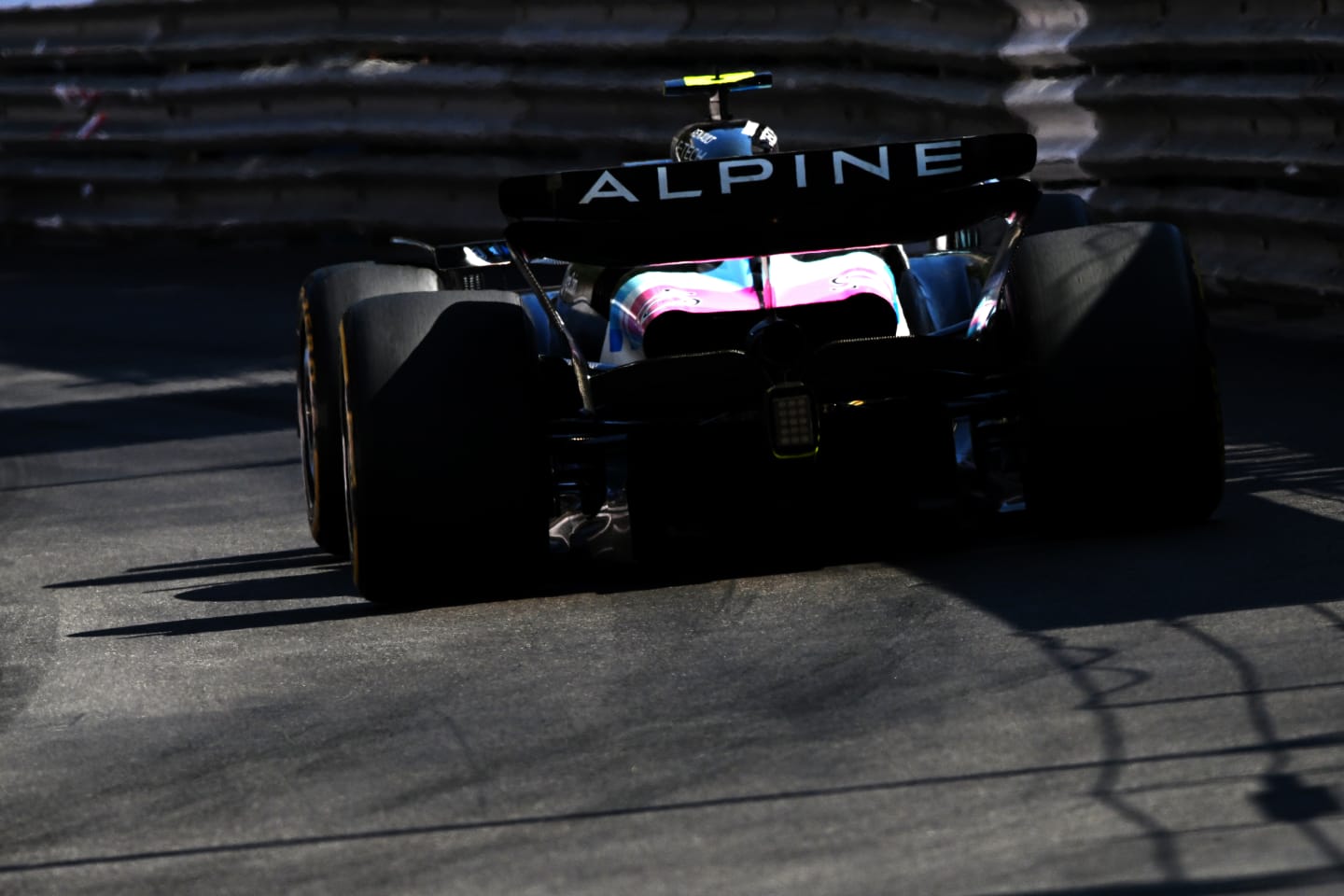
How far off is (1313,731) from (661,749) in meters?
1.18

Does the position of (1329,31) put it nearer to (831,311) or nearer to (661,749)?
(831,311)

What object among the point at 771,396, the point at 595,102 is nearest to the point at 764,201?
the point at 771,396

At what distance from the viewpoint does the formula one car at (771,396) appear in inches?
248

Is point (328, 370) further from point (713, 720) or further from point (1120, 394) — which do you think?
point (713, 720)

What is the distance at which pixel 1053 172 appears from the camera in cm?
1205

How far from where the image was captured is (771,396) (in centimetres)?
634

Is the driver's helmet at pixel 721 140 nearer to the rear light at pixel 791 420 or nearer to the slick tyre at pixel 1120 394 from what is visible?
the slick tyre at pixel 1120 394

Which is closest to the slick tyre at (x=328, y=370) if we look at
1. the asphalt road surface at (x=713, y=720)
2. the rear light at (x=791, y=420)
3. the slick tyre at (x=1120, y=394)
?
A: the asphalt road surface at (x=713, y=720)

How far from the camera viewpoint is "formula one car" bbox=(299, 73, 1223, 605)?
6.31m

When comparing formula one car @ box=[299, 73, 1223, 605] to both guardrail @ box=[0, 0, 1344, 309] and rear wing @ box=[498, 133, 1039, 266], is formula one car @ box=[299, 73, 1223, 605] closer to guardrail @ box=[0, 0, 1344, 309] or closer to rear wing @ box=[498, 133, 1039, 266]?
rear wing @ box=[498, 133, 1039, 266]

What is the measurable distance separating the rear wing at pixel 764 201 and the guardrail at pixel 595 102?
4.23 m

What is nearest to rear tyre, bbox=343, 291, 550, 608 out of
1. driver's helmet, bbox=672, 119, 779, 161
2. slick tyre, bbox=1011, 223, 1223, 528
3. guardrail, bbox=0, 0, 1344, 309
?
slick tyre, bbox=1011, 223, 1223, 528

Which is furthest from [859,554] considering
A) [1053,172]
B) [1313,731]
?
[1053,172]

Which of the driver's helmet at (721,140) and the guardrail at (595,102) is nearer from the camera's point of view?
the driver's helmet at (721,140)
